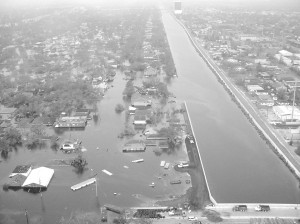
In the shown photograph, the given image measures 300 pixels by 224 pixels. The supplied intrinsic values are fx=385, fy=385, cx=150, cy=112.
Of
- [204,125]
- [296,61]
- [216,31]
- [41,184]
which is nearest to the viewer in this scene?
[41,184]

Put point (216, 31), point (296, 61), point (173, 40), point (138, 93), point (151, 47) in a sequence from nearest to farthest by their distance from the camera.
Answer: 1. point (138, 93)
2. point (296, 61)
3. point (151, 47)
4. point (173, 40)
5. point (216, 31)

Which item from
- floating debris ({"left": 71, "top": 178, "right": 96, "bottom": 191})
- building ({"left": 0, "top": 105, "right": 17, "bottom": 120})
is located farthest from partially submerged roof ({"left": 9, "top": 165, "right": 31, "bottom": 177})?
building ({"left": 0, "top": 105, "right": 17, "bottom": 120})

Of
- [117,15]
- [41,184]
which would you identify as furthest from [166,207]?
[117,15]

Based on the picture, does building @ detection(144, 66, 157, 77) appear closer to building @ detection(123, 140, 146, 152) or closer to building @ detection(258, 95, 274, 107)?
building @ detection(258, 95, 274, 107)

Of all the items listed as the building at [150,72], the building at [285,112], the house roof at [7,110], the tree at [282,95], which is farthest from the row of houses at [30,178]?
the building at [150,72]

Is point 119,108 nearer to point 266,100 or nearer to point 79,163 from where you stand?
point 79,163

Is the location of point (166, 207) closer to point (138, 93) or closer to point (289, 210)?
point (289, 210)
